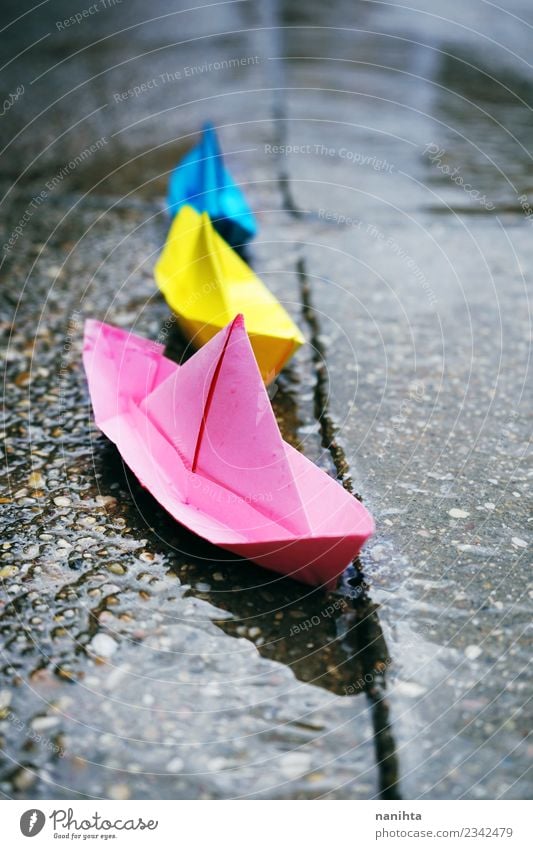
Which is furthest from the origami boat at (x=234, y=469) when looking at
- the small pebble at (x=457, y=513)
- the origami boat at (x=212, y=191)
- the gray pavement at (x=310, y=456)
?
the origami boat at (x=212, y=191)

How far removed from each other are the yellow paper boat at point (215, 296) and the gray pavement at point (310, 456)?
89 mm

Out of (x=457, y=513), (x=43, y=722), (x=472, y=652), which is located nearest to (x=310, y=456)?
(x=457, y=513)

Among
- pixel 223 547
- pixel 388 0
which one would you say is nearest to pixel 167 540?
pixel 223 547

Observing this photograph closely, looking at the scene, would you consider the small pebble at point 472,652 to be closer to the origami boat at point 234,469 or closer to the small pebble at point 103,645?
the origami boat at point 234,469

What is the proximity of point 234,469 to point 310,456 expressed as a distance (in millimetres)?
173

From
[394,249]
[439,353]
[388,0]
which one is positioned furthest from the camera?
[388,0]

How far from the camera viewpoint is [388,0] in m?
2.88

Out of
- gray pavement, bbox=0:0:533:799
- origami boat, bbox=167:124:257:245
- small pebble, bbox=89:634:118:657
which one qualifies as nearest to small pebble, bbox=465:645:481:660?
gray pavement, bbox=0:0:533:799

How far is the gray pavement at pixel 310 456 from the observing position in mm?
540

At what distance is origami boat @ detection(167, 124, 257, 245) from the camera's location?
3.60 ft

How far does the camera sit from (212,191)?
3.61 feet

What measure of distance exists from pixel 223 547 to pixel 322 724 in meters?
0.16

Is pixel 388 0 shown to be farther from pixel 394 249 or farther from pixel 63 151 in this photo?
pixel 394 249

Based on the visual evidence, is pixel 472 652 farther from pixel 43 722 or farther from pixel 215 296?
pixel 215 296
